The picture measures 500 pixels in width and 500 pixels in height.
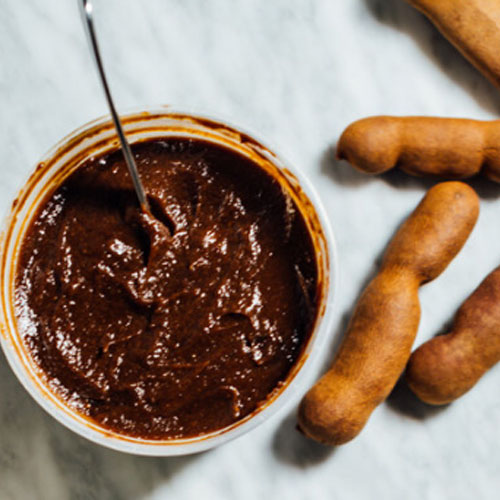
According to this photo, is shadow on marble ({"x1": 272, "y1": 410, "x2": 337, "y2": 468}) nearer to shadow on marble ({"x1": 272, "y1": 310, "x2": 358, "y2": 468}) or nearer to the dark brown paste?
shadow on marble ({"x1": 272, "y1": 310, "x2": 358, "y2": 468})

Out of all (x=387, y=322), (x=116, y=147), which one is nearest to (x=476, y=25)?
(x=387, y=322)

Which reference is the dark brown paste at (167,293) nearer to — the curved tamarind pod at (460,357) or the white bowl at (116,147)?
the white bowl at (116,147)

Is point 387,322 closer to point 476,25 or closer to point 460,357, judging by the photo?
point 460,357

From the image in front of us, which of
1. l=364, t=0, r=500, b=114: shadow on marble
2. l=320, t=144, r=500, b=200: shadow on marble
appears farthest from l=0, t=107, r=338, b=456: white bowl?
l=364, t=0, r=500, b=114: shadow on marble

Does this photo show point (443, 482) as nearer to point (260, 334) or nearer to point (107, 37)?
point (260, 334)

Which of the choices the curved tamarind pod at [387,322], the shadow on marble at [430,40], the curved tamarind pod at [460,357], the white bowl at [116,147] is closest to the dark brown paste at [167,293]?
the white bowl at [116,147]

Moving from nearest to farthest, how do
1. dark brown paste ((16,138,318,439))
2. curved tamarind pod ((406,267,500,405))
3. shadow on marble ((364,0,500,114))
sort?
dark brown paste ((16,138,318,439))
curved tamarind pod ((406,267,500,405))
shadow on marble ((364,0,500,114))
